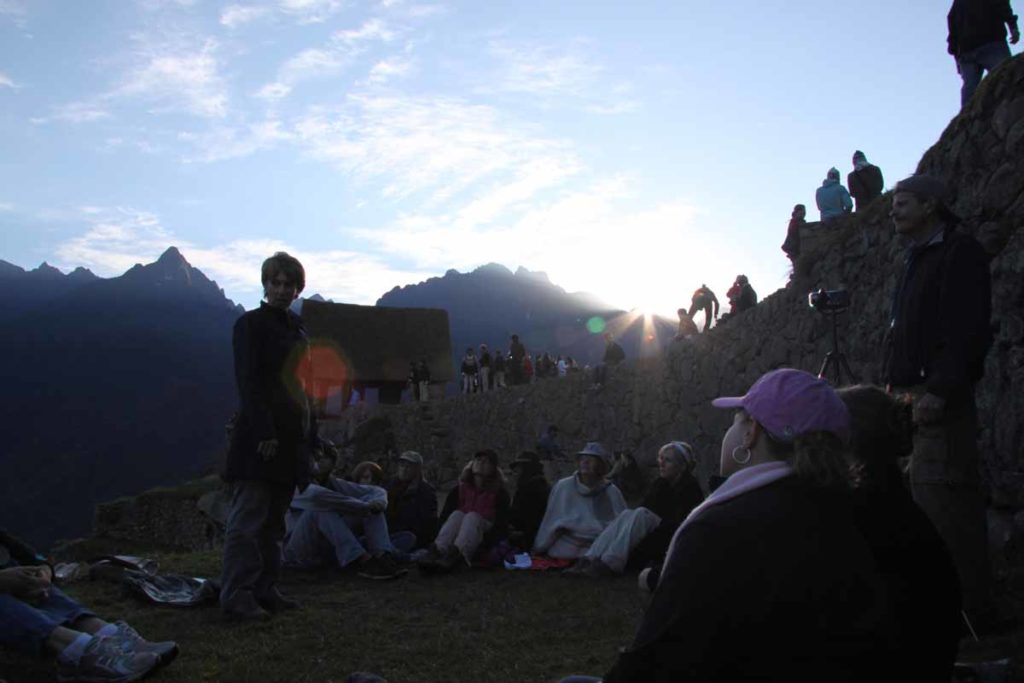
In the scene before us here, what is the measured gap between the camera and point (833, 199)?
10.3 metres

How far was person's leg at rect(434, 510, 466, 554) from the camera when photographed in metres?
6.25

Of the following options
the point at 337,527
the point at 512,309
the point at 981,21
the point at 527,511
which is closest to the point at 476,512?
the point at 527,511

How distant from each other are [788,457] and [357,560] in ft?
15.6

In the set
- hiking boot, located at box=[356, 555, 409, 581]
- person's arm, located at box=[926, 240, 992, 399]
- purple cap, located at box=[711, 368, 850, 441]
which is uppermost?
person's arm, located at box=[926, 240, 992, 399]

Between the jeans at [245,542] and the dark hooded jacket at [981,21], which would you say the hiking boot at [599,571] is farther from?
the dark hooded jacket at [981,21]

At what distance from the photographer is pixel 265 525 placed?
4.45m

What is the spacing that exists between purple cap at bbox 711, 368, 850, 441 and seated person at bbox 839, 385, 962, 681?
0.41ft

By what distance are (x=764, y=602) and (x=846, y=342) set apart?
22.9 ft

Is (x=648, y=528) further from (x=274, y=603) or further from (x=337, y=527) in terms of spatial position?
(x=274, y=603)

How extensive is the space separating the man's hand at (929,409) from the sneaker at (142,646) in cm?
298

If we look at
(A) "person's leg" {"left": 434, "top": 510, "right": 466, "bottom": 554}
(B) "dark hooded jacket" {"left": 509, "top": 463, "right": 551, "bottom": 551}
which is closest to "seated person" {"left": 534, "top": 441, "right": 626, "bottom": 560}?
(B) "dark hooded jacket" {"left": 509, "top": 463, "right": 551, "bottom": 551}

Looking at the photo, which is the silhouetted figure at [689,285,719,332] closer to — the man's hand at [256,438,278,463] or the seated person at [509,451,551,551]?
the seated person at [509,451,551,551]

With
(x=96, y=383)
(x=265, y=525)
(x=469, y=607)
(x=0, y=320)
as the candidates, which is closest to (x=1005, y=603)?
(x=469, y=607)

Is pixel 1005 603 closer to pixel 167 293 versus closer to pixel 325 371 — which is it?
pixel 325 371
